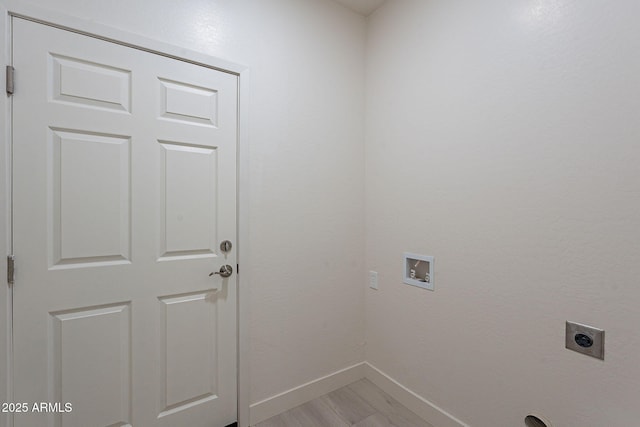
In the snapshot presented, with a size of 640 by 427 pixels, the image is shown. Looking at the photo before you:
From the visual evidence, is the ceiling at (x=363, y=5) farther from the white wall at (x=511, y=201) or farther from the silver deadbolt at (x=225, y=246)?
the silver deadbolt at (x=225, y=246)

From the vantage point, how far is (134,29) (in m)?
1.41

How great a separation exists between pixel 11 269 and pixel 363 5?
7.99 feet

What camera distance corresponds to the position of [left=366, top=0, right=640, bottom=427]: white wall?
112 cm

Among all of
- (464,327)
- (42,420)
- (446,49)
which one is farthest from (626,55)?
(42,420)

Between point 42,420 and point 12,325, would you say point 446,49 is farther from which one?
point 42,420

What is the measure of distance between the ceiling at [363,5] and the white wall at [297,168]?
0.05m

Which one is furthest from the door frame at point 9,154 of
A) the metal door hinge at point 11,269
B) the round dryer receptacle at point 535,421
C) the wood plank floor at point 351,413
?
the round dryer receptacle at point 535,421

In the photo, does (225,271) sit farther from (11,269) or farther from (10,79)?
(10,79)

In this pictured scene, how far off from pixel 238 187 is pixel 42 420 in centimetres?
131

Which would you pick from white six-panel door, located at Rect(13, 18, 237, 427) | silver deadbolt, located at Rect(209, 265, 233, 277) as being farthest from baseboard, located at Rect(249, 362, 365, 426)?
silver deadbolt, located at Rect(209, 265, 233, 277)

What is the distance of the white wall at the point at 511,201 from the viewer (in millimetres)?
1122

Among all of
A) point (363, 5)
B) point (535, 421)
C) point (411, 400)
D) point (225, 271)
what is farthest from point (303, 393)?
point (363, 5)

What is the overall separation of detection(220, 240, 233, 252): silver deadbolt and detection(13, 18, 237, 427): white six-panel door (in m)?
0.03

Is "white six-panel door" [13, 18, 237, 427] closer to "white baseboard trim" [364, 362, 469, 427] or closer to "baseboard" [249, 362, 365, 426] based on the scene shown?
"baseboard" [249, 362, 365, 426]
